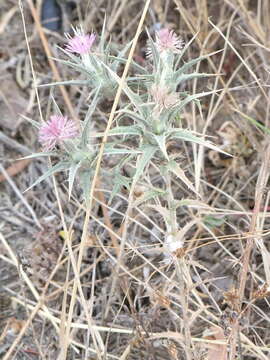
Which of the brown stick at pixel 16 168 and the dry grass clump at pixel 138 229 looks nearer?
the dry grass clump at pixel 138 229

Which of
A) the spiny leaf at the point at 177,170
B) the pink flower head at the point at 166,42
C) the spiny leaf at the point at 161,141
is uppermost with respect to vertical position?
the pink flower head at the point at 166,42

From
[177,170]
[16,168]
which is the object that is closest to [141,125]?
[177,170]

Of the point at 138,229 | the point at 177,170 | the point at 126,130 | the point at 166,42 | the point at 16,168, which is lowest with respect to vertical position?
the point at 138,229

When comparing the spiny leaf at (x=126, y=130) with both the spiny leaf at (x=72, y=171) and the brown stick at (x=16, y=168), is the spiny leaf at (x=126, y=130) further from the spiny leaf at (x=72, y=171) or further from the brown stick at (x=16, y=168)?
the brown stick at (x=16, y=168)

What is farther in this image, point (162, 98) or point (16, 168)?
point (16, 168)

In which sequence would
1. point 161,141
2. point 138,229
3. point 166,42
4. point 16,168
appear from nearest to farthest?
point 161,141, point 166,42, point 138,229, point 16,168

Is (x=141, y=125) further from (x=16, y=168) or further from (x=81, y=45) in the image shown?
(x=16, y=168)

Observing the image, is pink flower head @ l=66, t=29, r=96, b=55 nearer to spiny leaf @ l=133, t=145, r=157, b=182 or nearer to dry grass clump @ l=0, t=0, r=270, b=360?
dry grass clump @ l=0, t=0, r=270, b=360

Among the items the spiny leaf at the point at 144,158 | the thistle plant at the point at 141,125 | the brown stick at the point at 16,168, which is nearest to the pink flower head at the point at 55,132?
the thistle plant at the point at 141,125
